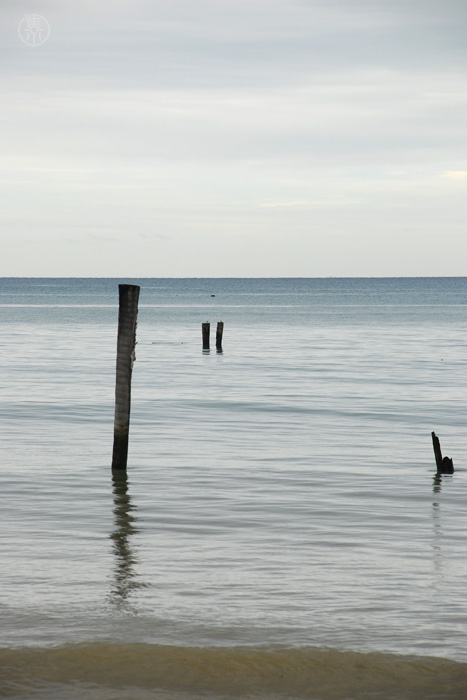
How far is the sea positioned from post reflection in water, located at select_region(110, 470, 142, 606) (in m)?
0.04

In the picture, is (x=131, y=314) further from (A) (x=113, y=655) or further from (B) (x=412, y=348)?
(B) (x=412, y=348)

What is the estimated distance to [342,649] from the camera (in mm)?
7273

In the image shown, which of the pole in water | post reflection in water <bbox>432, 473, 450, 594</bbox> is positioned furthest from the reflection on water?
the pole in water

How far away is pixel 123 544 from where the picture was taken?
1056 centimetres

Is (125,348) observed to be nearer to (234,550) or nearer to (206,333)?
(234,550)

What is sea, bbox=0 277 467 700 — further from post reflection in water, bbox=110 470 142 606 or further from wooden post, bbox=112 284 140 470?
wooden post, bbox=112 284 140 470

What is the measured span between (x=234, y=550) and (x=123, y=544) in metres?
1.38

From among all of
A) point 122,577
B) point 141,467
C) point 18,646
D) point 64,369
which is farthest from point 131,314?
point 64,369

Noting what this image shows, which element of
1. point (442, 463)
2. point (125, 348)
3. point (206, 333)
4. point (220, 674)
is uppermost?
point (206, 333)

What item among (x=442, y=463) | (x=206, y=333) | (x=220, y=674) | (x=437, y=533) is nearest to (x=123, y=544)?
(x=220, y=674)

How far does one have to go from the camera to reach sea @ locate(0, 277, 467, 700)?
22.5 ft

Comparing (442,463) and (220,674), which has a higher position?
(442,463)

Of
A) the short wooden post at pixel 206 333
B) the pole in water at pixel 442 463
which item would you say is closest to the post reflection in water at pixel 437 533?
the pole in water at pixel 442 463

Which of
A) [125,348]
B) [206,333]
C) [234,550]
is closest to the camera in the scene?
[234,550]
